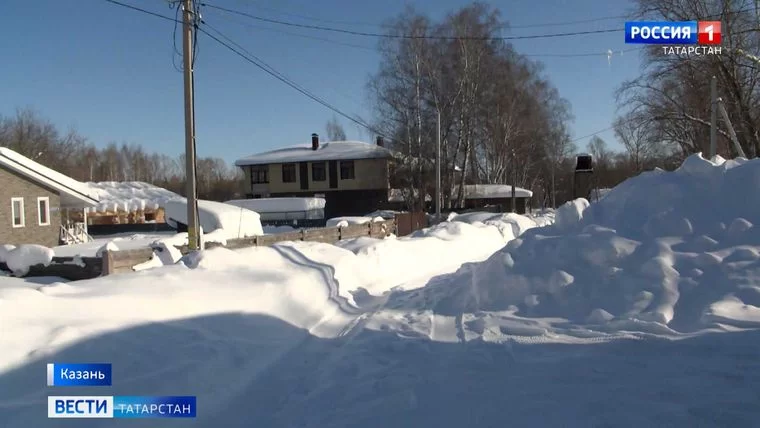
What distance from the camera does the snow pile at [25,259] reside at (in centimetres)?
1158

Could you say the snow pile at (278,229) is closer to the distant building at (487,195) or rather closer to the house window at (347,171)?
the house window at (347,171)

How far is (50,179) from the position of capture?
25.3m

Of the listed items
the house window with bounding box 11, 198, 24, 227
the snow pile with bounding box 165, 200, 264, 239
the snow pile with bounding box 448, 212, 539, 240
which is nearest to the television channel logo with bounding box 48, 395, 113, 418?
the snow pile with bounding box 165, 200, 264, 239

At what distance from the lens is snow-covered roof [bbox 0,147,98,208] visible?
24.3m

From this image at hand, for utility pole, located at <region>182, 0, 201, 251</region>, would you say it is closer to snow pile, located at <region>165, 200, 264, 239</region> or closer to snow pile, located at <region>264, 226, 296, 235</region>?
snow pile, located at <region>165, 200, 264, 239</region>

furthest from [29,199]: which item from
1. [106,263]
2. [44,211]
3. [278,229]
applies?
[106,263]

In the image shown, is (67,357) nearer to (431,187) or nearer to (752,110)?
(752,110)

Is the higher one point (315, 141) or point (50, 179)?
point (315, 141)

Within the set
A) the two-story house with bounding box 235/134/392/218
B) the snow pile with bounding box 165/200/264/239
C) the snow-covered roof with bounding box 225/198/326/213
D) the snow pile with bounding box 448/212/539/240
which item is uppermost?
the two-story house with bounding box 235/134/392/218

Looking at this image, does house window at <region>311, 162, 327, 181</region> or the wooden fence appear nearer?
the wooden fence

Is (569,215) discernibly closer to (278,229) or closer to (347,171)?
(278,229)
